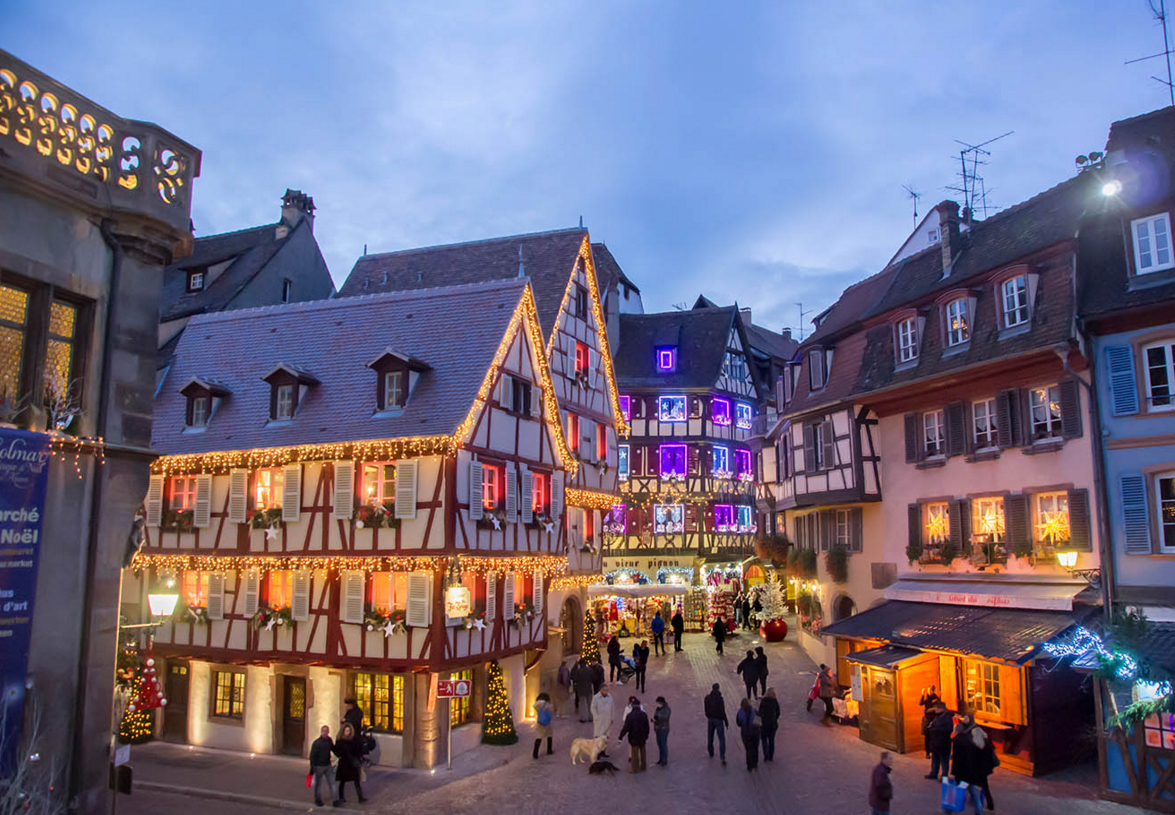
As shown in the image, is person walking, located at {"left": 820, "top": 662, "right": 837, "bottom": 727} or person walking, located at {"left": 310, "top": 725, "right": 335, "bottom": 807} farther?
person walking, located at {"left": 820, "top": 662, "right": 837, "bottom": 727}

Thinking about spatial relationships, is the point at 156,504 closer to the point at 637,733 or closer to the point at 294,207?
the point at 637,733

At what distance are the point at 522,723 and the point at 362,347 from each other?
10331 mm

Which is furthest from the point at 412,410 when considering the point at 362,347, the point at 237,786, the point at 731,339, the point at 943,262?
the point at 731,339

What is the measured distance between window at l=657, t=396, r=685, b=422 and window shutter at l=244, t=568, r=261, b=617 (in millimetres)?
26391

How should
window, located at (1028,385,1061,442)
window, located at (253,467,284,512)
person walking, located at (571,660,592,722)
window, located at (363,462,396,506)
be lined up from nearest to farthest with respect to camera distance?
window, located at (1028,385,1061,442)
window, located at (363,462,396,506)
window, located at (253,467,284,512)
person walking, located at (571,660,592,722)

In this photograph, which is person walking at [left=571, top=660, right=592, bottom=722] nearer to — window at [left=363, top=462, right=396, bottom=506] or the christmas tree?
the christmas tree

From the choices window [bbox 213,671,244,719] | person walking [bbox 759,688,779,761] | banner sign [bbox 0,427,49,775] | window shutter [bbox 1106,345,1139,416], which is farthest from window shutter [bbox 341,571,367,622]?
window shutter [bbox 1106,345,1139,416]

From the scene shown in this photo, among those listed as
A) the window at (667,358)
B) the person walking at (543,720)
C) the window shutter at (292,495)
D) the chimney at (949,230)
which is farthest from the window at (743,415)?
the window shutter at (292,495)

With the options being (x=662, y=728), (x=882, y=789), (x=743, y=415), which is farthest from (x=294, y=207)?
(x=882, y=789)

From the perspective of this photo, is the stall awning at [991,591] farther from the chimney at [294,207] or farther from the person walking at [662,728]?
the chimney at [294,207]

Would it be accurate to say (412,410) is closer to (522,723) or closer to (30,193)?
(522,723)

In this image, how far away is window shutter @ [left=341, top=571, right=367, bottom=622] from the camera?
20172 millimetres

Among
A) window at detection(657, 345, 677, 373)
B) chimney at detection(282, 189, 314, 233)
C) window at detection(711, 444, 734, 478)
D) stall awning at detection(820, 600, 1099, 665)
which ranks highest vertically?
chimney at detection(282, 189, 314, 233)

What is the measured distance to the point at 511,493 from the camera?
22.0 meters
